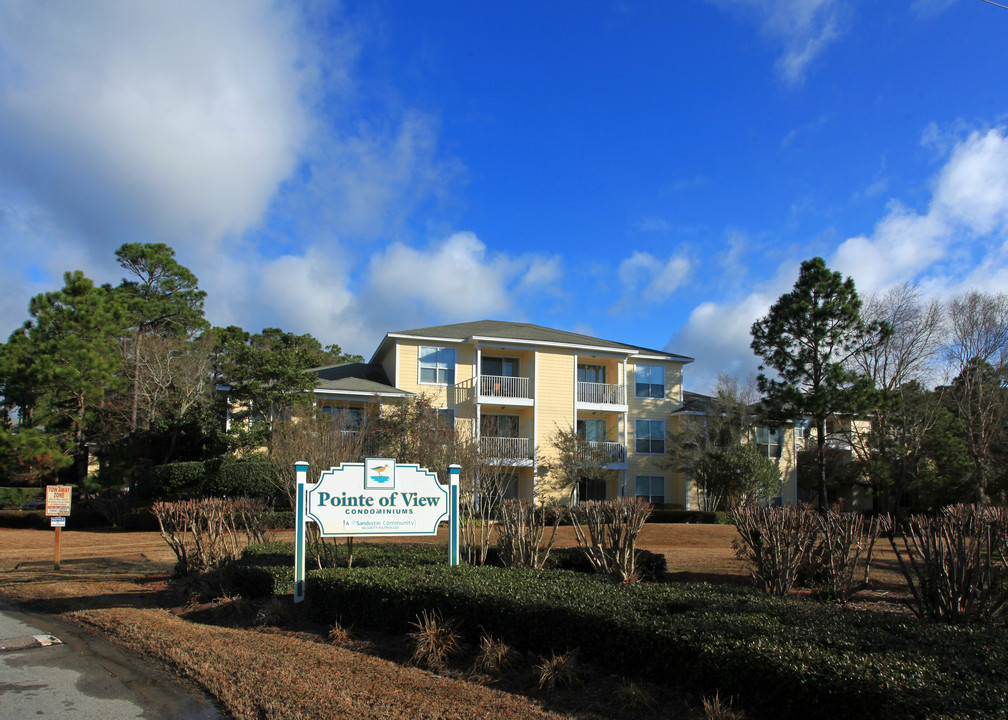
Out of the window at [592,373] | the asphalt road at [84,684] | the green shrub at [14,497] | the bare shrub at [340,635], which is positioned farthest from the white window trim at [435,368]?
the green shrub at [14,497]

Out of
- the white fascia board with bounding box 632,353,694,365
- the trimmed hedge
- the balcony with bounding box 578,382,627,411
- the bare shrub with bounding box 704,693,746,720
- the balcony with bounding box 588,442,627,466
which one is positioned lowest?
the bare shrub with bounding box 704,693,746,720

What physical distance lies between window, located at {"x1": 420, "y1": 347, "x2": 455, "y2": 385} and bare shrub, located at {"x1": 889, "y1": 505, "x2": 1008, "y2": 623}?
981 inches

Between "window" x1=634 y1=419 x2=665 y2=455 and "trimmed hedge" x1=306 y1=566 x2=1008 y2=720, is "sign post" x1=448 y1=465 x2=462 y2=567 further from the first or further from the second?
"window" x1=634 y1=419 x2=665 y2=455

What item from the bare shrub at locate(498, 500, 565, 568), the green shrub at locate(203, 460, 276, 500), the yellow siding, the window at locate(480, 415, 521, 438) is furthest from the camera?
the yellow siding

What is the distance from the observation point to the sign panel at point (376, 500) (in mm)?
9562

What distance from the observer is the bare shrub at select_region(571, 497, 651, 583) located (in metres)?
9.85

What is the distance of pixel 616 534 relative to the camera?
10.1 meters

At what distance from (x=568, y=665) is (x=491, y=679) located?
782mm

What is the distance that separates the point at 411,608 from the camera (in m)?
7.58

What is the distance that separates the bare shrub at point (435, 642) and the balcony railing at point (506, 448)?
19319 millimetres

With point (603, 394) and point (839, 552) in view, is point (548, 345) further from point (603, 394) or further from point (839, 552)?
point (839, 552)

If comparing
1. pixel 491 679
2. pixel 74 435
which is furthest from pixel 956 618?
→ pixel 74 435

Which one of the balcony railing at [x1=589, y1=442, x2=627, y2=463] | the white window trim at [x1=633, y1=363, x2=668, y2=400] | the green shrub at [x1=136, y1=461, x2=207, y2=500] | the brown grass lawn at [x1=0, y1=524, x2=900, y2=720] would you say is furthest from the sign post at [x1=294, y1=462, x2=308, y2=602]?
the white window trim at [x1=633, y1=363, x2=668, y2=400]

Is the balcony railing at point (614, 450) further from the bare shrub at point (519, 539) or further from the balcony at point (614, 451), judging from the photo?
the bare shrub at point (519, 539)
